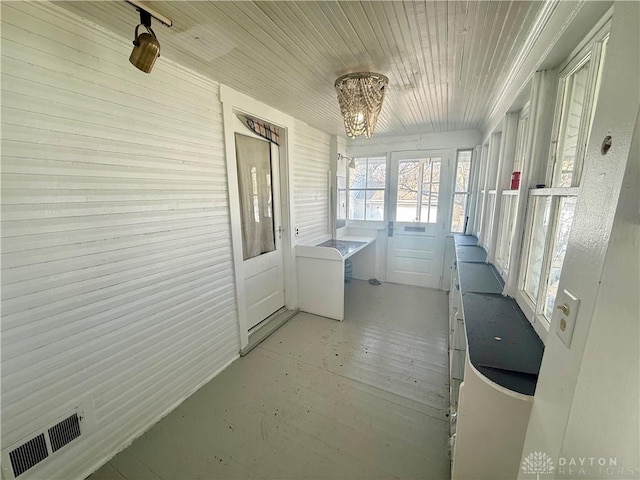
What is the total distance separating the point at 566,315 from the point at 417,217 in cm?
339

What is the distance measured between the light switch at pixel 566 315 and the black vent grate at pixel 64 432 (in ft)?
6.86

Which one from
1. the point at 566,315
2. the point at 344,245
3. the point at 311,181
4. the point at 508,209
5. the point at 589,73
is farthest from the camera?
the point at 344,245

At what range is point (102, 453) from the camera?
4.70 ft

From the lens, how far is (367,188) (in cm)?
410

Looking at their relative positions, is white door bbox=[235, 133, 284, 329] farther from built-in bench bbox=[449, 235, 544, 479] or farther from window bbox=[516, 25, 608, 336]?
window bbox=[516, 25, 608, 336]

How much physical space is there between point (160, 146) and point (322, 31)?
1155mm

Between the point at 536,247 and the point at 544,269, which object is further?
the point at 536,247

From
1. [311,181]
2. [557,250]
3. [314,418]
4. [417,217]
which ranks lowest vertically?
[314,418]

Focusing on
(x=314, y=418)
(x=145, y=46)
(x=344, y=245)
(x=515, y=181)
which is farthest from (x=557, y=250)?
(x=344, y=245)

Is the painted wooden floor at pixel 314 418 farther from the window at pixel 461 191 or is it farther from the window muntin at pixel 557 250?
the window at pixel 461 191

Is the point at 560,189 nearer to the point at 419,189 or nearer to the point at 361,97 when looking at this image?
the point at 361,97

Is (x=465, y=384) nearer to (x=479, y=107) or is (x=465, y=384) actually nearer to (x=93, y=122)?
(x=93, y=122)

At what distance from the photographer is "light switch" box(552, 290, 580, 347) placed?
1.99ft

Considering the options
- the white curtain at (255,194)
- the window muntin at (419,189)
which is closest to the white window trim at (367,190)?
the window muntin at (419,189)
